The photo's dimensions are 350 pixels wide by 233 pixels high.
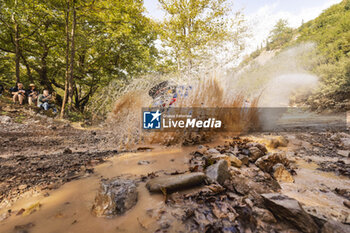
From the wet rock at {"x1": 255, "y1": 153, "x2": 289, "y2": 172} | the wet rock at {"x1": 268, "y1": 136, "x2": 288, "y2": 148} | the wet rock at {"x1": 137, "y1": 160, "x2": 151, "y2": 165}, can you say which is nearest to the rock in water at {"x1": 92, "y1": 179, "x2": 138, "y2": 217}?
the wet rock at {"x1": 137, "y1": 160, "x2": 151, "y2": 165}

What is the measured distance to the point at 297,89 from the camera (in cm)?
1405

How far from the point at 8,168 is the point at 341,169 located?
3.65 m

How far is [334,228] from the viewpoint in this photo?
2.51 ft

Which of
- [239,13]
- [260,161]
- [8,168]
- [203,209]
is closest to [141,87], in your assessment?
[8,168]

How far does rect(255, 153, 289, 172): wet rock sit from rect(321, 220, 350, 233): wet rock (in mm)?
802

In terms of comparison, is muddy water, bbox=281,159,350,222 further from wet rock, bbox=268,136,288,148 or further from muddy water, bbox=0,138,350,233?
wet rock, bbox=268,136,288,148

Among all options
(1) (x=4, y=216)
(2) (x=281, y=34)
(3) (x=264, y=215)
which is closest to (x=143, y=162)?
(1) (x=4, y=216)

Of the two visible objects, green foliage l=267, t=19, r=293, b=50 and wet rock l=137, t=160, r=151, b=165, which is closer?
wet rock l=137, t=160, r=151, b=165

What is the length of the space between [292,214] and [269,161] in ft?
3.06

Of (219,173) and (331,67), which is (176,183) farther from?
(331,67)

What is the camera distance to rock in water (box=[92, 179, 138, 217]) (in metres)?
0.90

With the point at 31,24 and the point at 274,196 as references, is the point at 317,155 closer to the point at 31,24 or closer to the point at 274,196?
the point at 274,196

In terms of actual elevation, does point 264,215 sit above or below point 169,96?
below

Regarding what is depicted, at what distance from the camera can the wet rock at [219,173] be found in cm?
118
